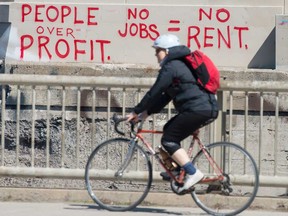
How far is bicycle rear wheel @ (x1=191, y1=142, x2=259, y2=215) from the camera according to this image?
8719 mm

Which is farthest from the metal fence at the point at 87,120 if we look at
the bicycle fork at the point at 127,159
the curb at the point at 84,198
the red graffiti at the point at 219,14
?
the red graffiti at the point at 219,14

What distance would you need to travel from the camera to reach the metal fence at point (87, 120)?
9.38m

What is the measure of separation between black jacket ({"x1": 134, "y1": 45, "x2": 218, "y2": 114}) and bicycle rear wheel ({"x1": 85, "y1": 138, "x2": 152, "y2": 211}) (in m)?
0.66

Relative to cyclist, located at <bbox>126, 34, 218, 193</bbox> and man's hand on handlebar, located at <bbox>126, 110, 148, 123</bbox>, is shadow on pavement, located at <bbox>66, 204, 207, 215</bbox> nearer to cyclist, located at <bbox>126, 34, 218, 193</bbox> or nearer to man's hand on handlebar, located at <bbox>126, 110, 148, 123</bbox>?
cyclist, located at <bbox>126, 34, 218, 193</bbox>

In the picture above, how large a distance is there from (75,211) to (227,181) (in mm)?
1494

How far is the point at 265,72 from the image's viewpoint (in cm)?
1170

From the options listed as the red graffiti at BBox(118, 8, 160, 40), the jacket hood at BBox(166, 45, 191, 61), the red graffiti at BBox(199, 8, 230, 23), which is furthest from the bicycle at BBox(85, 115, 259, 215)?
the red graffiti at BBox(199, 8, 230, 23)

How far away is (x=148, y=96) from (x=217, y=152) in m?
0.91

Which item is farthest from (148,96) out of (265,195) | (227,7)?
(227,7)

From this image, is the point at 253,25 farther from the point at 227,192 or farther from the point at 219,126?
the point at 227,192

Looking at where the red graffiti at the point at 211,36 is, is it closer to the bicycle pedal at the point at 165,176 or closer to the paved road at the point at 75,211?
the paved road at the point at 75,211

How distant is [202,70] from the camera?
8453 millimetres

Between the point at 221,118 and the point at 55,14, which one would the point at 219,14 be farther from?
the point at 221,118

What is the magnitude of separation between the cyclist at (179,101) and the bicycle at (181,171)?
159 millimetres
